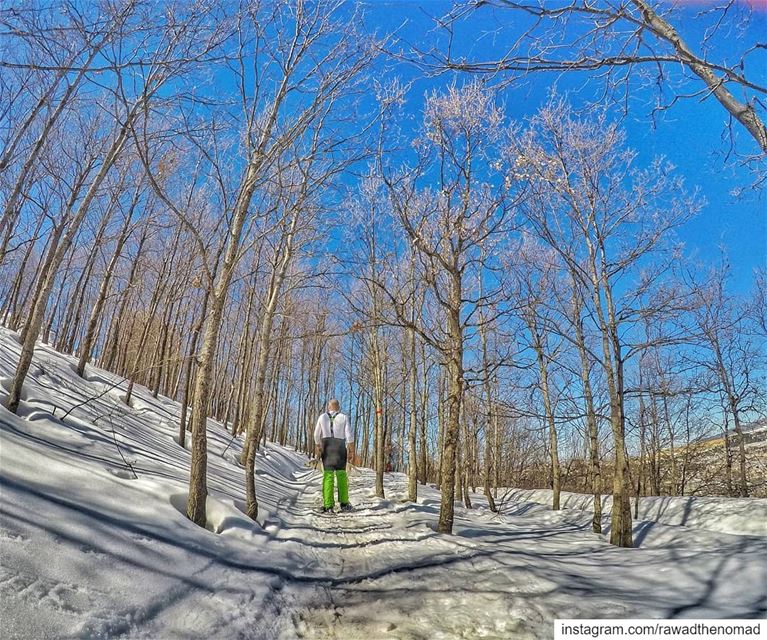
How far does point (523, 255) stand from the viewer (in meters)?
10.3

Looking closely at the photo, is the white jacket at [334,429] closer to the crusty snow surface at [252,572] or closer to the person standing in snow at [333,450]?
the person standing in snow at [333,450]

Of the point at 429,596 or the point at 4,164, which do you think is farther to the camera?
the point at 4,164

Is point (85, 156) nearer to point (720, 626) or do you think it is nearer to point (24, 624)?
point (24, 624)

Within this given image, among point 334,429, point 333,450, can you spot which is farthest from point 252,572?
point 334,429

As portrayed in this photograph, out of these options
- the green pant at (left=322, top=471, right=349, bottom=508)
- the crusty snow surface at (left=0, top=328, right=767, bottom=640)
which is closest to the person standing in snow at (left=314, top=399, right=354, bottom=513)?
the green pant at (left=322, top=471, right=349, bottom=508)

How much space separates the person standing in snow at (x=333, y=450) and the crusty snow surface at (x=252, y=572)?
148 centimetres

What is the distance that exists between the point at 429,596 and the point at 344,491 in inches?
167

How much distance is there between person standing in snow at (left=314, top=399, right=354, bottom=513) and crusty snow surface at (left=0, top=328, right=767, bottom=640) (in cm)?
148

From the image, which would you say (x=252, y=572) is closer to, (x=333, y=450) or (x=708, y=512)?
(x=333, y=450)

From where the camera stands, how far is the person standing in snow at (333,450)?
269 inches

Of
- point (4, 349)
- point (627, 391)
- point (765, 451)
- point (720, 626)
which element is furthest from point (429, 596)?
point (765, 451)

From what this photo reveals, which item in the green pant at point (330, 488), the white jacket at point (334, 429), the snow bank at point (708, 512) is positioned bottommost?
the snow bank at point (708, 512)

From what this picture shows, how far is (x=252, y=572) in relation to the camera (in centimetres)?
324

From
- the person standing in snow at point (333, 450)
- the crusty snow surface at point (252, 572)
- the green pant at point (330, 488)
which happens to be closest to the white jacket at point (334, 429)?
the person standing in snow at point (333, 450)
